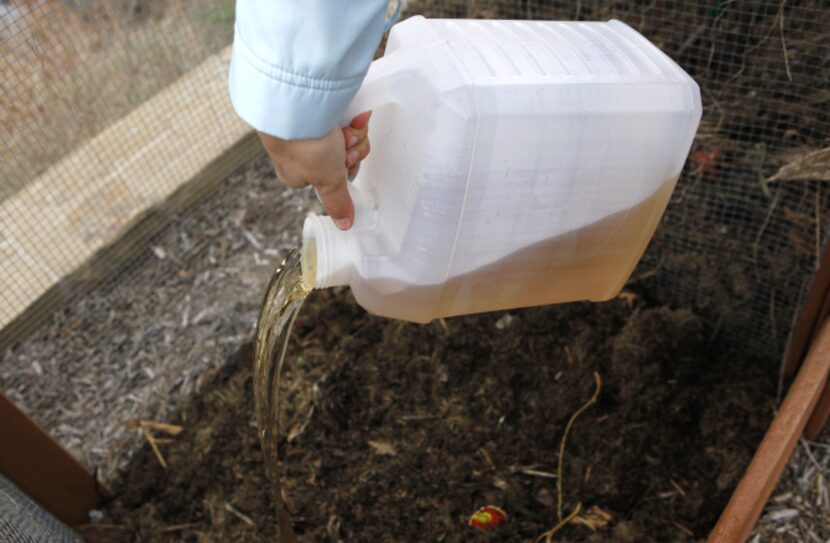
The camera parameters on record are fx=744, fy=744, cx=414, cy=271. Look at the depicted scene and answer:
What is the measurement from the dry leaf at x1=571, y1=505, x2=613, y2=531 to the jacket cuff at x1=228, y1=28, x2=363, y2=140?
1.02 metres

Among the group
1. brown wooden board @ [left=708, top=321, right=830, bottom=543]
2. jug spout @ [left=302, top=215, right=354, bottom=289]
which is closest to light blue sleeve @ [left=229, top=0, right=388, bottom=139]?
jug spout @ [left=302, top=215, right=354, bottom=289]

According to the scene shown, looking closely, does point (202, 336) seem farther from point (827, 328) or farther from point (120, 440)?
point (827, 328)

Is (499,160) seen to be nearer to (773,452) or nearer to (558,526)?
(773,452)

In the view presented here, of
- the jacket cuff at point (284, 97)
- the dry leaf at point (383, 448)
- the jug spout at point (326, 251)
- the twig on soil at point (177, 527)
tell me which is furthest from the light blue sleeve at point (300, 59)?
the twig on soil at point (177, 527)

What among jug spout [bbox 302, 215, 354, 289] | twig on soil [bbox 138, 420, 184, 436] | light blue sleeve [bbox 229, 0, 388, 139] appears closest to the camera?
light blue sleeve [bbox 229, 0, 388, 139]

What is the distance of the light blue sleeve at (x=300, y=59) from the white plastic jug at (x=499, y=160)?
0.16m

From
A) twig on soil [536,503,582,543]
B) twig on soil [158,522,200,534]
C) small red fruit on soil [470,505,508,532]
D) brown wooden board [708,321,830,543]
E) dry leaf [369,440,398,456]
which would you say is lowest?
twig on soil [536,503,582,543]

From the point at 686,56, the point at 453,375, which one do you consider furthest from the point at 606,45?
the point at 453,375

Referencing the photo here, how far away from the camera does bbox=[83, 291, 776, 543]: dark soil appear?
5.03 feet

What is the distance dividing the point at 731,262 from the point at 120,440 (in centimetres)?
148

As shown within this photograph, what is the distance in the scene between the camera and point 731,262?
5.67 ft

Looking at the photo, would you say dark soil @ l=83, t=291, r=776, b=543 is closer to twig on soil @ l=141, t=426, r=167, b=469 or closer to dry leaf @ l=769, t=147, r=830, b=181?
twig on soil @ l=141, t=426, r=167, b=469

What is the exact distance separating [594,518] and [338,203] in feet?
2.99

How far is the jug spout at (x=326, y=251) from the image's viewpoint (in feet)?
3.56
